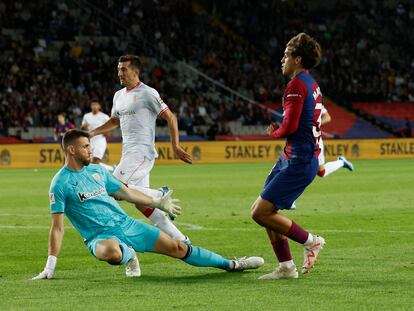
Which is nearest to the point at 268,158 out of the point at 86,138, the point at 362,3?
the point at 362,3

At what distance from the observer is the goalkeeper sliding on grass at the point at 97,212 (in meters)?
9.07

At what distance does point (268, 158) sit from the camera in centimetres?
4038

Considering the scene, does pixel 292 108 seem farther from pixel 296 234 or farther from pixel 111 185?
pixel 111 185

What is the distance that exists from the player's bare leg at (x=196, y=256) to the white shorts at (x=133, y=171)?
6.86 feet

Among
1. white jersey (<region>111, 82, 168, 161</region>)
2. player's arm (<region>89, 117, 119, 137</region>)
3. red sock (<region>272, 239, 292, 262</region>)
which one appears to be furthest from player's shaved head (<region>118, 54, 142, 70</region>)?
red sock (<region>272, 239, 292, 262</region>)

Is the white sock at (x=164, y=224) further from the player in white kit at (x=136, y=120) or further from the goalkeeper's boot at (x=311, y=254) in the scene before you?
the goalkeeper's boot at (x=311, y=254)

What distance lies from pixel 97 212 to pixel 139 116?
8.76ft

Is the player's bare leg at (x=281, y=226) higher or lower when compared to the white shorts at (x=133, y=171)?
lower

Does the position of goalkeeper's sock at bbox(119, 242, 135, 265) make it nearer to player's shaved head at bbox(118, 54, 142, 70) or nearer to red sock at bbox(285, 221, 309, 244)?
red sock at bbox(285, 221, 309, 244)

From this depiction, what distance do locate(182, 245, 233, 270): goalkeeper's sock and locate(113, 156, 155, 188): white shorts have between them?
2.14 meters

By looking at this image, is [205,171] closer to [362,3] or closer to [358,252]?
[358,252]

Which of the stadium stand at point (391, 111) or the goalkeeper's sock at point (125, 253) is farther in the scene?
the stadium stand at point (391, 111)

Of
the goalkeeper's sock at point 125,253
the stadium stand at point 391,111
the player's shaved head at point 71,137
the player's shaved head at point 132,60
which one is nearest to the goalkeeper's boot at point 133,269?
the goalkeeper's sock at point 125,253

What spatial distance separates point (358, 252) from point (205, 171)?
21.4m
